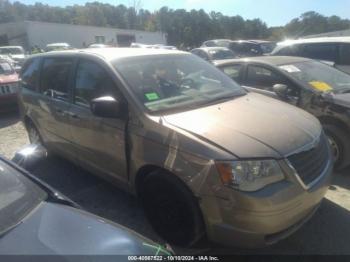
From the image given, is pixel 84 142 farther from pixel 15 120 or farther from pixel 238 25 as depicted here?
pixel 238 25

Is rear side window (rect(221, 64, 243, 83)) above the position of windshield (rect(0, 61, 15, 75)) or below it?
above

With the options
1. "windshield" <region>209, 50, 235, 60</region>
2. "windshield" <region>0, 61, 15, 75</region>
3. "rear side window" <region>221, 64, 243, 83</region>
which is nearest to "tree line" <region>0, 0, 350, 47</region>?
"windshield" <region>209, 50, 235, 60</region>

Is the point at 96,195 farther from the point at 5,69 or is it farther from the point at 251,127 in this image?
the point at 5,69

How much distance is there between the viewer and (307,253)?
310cm

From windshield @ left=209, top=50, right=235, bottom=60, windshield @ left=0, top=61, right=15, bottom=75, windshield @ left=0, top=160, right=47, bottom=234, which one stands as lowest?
windshield @ left=209, top=50, right=235, bottom=60

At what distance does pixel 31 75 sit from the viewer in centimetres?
529

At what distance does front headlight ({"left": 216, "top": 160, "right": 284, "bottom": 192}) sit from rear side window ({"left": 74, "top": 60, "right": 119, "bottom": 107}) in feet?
4.88

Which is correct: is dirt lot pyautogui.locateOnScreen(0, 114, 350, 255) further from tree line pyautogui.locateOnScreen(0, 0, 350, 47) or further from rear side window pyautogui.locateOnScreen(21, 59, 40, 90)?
tree line pyautogui.locateOnScreen(0, 0, 350, 47)

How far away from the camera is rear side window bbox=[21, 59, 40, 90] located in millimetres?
5130

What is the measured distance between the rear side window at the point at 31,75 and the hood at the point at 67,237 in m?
3.38

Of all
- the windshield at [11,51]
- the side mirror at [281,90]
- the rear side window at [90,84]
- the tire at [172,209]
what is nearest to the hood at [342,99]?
the side mirror at [281,90]

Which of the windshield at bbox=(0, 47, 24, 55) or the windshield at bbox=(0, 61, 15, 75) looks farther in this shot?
the windshield at bbox=(0, 47, 24, 55)

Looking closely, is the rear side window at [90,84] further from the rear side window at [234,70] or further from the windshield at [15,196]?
the rear side window at [234,70]

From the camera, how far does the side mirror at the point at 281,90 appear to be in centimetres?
504
